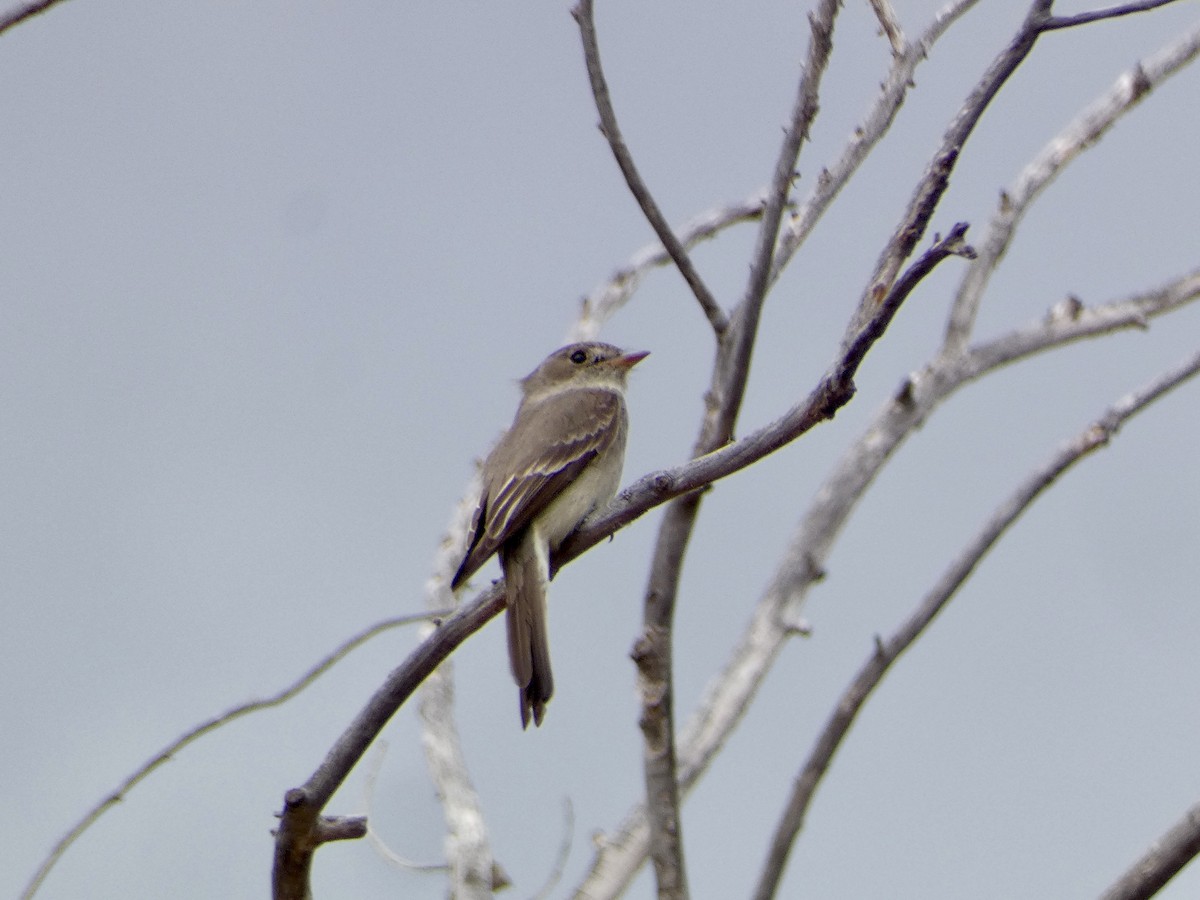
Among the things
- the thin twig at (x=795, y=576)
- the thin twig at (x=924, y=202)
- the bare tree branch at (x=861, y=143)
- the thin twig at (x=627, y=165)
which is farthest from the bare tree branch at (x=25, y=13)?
the thin twig at (x=795, y=576)

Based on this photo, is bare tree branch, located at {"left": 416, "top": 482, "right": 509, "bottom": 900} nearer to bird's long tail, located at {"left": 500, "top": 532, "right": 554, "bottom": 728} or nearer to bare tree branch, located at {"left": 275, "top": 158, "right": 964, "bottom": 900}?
bird's long tail, located at {"left": 500, "top": 532, "right": 554, "bottom": 728}

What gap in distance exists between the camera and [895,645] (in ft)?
19.3

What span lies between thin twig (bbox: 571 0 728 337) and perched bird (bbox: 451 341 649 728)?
0.76 metres

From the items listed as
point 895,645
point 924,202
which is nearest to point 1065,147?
point 895,645

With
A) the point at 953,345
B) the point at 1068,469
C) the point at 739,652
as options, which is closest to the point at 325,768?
the point at 739,652

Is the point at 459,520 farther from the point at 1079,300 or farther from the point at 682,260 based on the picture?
the point at 1079,300

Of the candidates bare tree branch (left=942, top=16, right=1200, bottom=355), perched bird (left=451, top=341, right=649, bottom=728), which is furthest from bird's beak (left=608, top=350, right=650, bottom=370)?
bare tree branch (left=942, top=16, right=1200, bottom=355)

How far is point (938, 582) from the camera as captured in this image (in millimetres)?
5969

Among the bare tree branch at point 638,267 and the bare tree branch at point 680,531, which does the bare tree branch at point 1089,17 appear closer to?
the bare tree branch at point 680,531

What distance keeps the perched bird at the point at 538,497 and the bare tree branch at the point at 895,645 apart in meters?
1.20

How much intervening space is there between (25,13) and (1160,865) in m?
3.98

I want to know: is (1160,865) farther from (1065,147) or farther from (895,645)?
(1065,147)

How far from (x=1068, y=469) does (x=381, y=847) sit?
12.4 feet

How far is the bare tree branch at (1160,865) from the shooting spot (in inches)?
160
